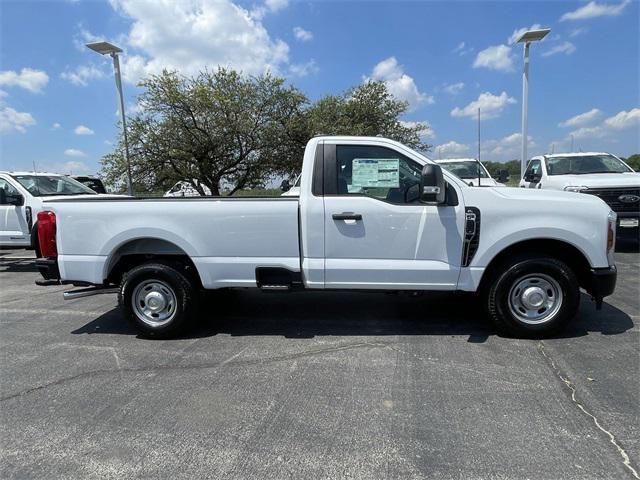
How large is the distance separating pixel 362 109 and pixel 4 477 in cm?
1798

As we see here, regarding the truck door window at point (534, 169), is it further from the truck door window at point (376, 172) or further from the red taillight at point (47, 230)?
the red taillight at point (47, 230)

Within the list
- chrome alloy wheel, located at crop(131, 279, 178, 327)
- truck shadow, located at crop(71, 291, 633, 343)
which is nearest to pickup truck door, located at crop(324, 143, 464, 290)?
truck shadow, located at crop(71, 291, 633, 343)

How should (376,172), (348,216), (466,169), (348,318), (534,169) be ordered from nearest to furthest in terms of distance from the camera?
(348,216), (376,172), (348,318), (534,169), (466,169)

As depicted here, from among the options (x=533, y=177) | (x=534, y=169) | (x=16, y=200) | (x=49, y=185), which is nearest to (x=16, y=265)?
(x=16, y=200)

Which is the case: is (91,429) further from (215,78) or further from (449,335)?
(215,78)

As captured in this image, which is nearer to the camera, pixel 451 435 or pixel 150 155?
pixel 451 435

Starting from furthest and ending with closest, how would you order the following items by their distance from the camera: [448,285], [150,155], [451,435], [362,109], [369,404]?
[362,109] → [150,155] → [448,285] → [369,404] → [451,435]

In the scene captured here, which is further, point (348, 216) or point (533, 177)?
point (533, 177)

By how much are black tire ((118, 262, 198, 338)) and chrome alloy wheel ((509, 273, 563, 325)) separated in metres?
3.26

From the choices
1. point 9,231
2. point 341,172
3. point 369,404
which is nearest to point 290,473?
point 369,404

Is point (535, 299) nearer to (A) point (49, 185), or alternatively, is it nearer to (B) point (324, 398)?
(B) point (324, 398)

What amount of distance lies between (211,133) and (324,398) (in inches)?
577

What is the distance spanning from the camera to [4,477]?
2.64 metres

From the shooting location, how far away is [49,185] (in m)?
10.0
